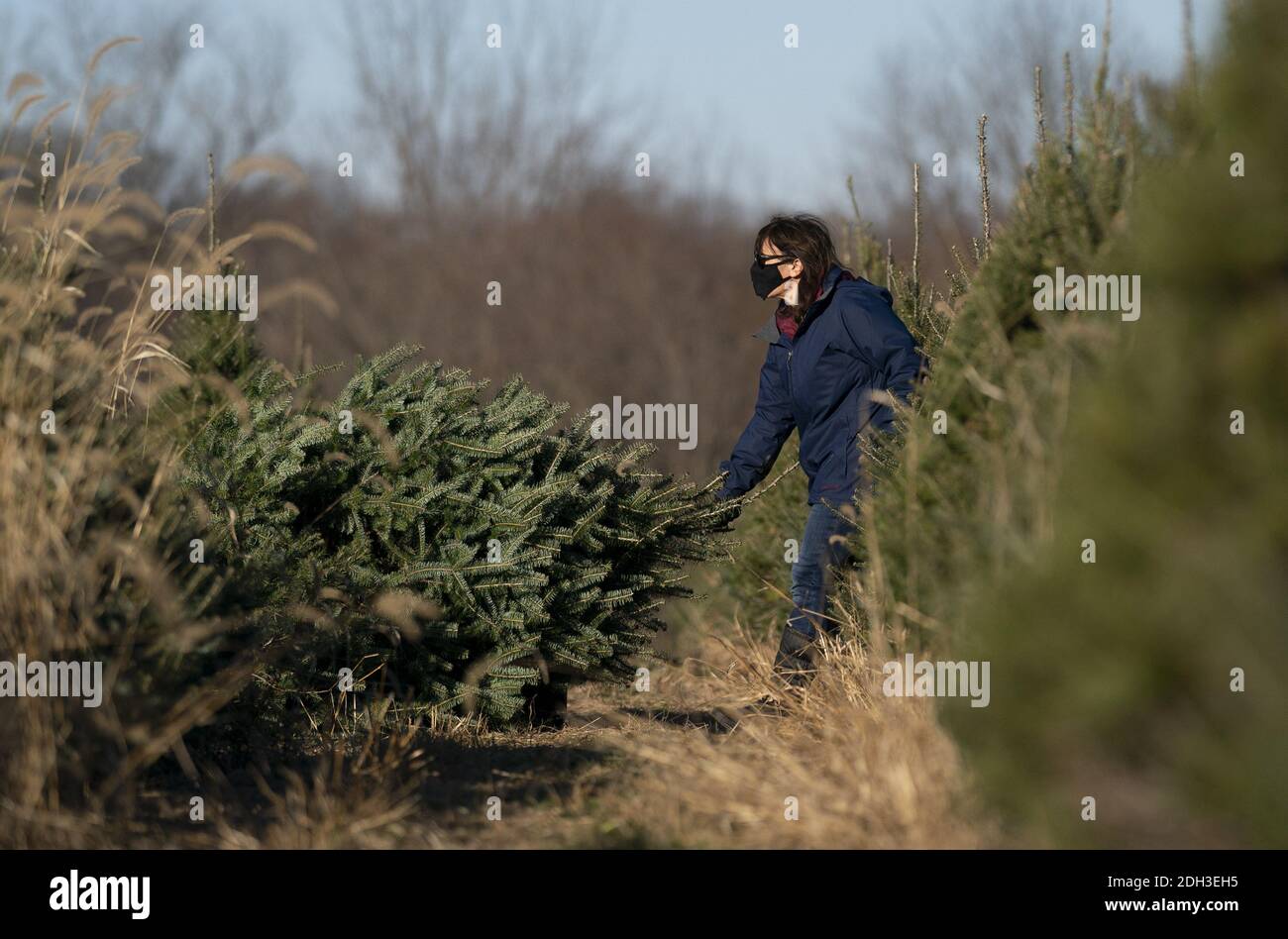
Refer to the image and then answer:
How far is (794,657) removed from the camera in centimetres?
575

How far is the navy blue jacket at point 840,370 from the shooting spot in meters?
5.65

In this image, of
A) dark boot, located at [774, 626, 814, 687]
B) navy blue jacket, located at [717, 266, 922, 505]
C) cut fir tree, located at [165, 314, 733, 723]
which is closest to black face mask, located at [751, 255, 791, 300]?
navy blue jacket, located at [717, 266, 922, 505]

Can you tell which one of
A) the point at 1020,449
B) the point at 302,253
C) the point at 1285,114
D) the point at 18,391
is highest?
the point at 302,253

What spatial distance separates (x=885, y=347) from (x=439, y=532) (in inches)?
77.2

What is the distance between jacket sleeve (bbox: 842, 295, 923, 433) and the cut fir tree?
1018 millimetres

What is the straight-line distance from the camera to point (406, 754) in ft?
15.4

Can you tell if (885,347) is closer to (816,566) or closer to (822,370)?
(822,370)

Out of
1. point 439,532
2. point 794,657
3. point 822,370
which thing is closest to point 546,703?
point 439,532

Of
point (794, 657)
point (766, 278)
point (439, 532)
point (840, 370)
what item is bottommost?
point (794, 657)

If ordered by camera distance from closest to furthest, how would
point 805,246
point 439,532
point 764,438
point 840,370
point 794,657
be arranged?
point 439,532 < point 794,657 < point 840,370 < point 805,246 < point 764,438

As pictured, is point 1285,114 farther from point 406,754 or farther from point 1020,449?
point 406,754

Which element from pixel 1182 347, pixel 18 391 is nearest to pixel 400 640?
pixel 18 391
